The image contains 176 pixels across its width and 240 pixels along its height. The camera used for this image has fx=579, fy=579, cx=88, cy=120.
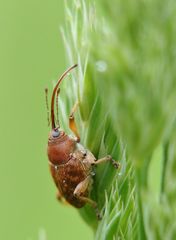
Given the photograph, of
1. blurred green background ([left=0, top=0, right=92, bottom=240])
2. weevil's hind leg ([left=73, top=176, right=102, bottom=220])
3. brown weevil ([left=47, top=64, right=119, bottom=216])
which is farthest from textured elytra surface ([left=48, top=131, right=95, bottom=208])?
blurred green background ([left=0, top=0, right=92, bottom=240])

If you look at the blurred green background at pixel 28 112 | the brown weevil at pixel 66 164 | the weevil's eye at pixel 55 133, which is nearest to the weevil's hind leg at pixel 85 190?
the brown weevil at pixel 66 164

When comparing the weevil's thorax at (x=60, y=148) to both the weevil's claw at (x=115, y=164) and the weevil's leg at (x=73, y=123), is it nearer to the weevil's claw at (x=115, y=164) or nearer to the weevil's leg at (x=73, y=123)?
the weevil's leg at (x=73, y=123)

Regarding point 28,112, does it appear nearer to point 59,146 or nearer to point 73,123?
point 59,146

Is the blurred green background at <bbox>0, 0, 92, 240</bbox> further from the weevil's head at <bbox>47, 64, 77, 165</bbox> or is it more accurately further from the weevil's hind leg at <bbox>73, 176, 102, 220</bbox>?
the weevil's hind leg at <bbox>73, 176, 102, 220</bbox>

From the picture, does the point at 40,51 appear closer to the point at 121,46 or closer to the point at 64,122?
the point at 64,122

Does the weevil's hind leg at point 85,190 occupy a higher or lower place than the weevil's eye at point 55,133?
lower

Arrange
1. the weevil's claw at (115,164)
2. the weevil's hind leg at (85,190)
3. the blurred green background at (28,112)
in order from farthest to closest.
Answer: the blurred green background at (28,112) → the weevil's hind leg at (85,190) → the weevil's claw at (115,164)

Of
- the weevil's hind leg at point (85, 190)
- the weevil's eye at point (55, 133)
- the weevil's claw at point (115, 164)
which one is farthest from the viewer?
the weevil's eye at point (55, 133)
